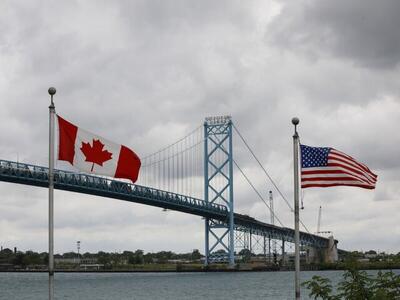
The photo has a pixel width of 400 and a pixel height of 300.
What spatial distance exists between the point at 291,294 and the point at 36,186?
23998 mm

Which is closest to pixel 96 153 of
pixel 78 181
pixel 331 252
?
pixel 78 181

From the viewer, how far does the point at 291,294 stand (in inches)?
1937

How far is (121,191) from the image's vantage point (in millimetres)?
69750

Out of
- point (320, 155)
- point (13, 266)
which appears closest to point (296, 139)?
point (320, 155)

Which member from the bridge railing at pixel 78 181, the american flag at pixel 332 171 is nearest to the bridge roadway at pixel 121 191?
the bridge railing at pixel 78 181

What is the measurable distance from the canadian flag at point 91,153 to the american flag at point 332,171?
3284 mm

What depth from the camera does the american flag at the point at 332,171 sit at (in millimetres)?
15922

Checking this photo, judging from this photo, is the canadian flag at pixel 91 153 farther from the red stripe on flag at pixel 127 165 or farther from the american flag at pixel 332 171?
the american flag at pixel 332 171

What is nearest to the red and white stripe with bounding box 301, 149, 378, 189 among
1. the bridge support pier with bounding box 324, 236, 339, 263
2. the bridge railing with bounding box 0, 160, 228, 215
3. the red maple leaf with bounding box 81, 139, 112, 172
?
the red maple leaf with bounding box 81, 139, 112, 172

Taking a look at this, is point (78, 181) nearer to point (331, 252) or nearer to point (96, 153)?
point (96, 153)

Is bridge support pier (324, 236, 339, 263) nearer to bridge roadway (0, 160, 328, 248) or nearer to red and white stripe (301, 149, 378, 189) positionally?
bridge roadway (0, 160, 328, 248)

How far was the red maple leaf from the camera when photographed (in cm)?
1478

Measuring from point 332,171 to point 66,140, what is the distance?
15.8ft

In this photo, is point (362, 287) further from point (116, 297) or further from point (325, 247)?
point (325, 247)
